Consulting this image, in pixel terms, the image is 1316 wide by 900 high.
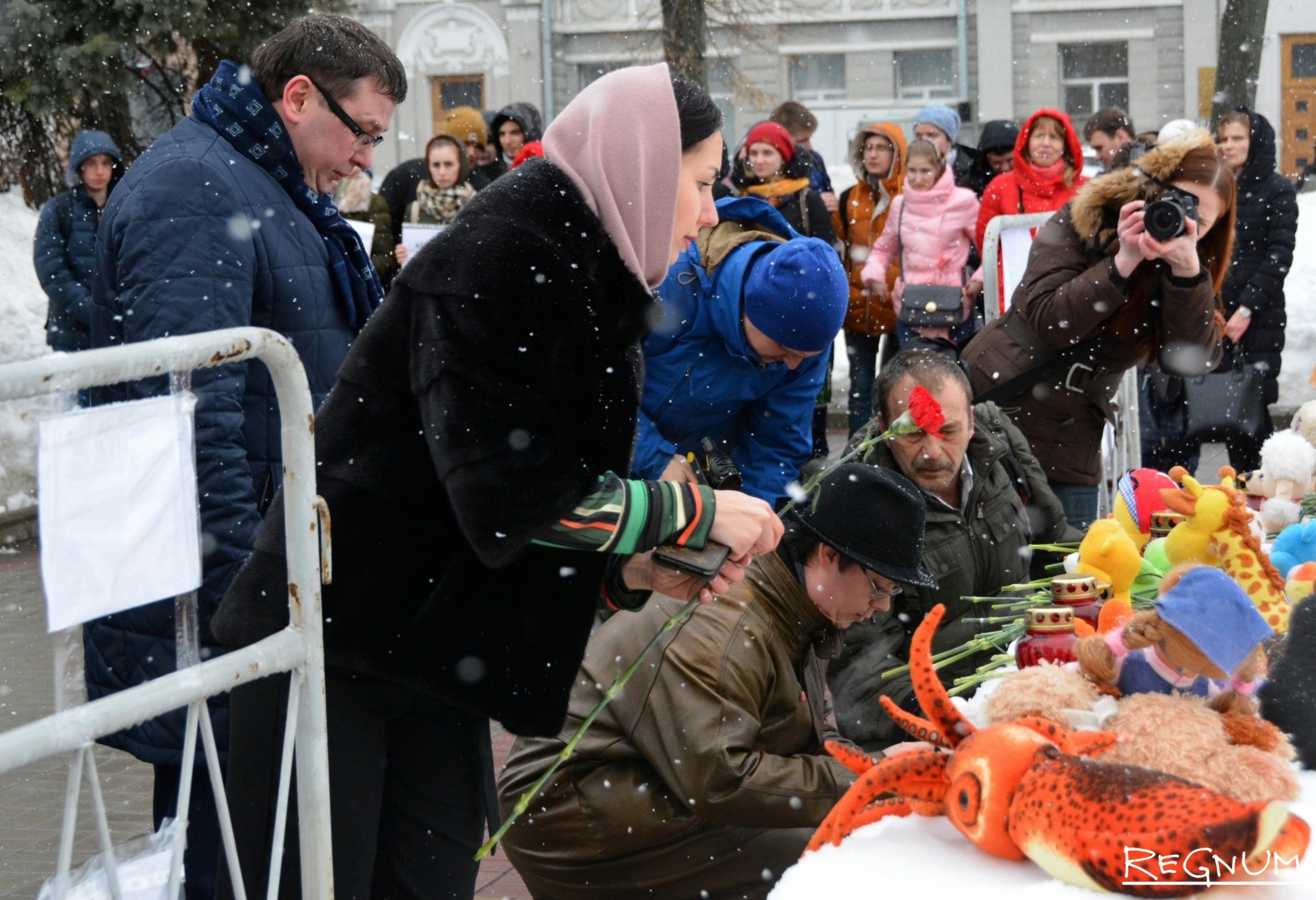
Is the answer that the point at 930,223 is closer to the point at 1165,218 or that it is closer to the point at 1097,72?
the point at 1165,218

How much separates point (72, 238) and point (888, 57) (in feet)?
76.3

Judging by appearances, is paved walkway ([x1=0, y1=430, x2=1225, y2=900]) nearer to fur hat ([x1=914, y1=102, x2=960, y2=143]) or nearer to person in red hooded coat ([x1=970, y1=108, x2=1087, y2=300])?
person in red hooded coat ([x1=970, y1=108, x2=1087, y2=300])

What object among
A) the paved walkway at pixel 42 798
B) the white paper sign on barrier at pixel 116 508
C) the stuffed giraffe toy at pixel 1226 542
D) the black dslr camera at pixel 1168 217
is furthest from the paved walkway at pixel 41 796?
the black dslr camera at pixel 1168 217

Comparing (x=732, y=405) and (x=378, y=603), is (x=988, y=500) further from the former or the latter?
(x=378, y=603)

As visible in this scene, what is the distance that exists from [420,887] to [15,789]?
2873mm

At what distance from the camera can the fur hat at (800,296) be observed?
3328 millimetres

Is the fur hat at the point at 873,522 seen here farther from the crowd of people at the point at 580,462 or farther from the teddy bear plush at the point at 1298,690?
the teddy bear plush at the point at 1298,690

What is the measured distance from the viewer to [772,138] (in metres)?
7.86

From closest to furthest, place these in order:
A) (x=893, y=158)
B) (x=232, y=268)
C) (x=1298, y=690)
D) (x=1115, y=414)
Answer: (x=1298, y=690) < (x=232, y=268) < (x=1115, y=414) < (x=893, y=158)

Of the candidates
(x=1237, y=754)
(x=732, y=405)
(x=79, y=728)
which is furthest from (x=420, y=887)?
(x=732, y=405)

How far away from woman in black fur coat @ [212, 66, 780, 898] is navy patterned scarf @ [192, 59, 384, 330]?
2.49 ft

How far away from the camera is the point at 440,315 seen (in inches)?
78.5

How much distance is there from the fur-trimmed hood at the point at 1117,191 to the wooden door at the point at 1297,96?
25.6 metres

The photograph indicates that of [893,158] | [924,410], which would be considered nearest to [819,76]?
[893,158]
